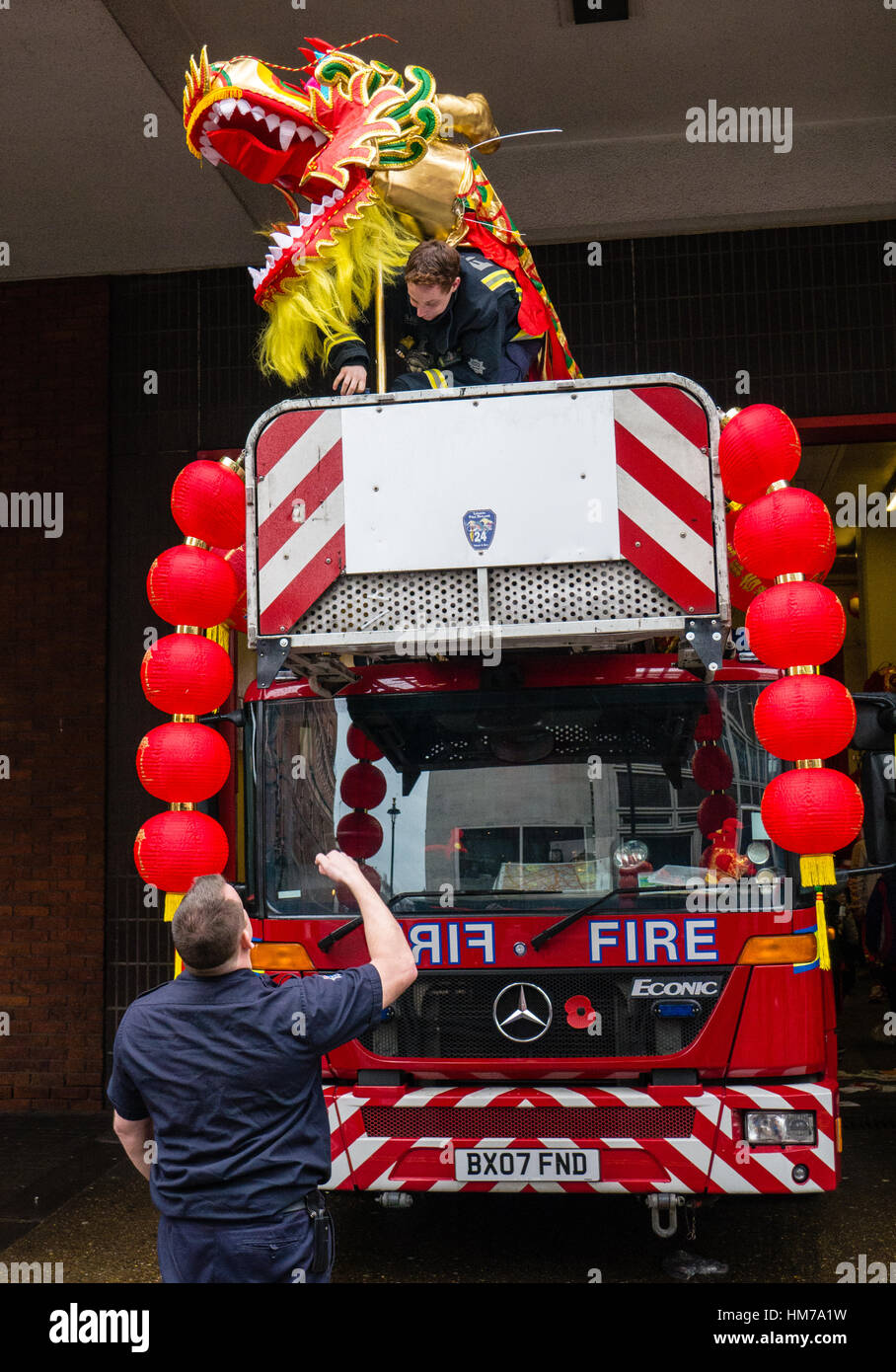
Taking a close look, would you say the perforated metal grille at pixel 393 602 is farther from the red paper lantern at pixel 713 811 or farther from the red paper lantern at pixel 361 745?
the red paper lantern at pixel 713 811

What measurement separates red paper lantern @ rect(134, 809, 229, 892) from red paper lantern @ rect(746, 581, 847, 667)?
205 centimetres

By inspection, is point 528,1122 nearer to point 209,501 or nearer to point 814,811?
point 814,811

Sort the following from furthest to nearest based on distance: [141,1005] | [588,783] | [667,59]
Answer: [667,59]
[588,783]
[141,1005]

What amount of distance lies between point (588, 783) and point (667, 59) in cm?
495

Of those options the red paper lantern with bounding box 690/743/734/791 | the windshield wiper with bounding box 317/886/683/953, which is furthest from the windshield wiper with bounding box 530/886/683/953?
the red paper lantern with bounding box 690/743/734/791

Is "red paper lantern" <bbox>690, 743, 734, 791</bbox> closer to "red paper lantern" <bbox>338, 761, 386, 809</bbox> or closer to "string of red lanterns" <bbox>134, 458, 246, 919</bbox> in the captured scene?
"red paper lantern" <bbox>338, 761, 386, 809</bbox>

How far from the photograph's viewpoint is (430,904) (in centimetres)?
431

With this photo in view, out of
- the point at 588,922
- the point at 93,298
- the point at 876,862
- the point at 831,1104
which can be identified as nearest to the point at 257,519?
the point at 588,922

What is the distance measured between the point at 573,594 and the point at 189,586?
137cm

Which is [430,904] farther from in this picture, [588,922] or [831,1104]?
[831,1104]

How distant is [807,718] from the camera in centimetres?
370

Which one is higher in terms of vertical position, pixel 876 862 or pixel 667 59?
pixel 667 59

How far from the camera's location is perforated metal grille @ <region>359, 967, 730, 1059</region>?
4.19 metres
